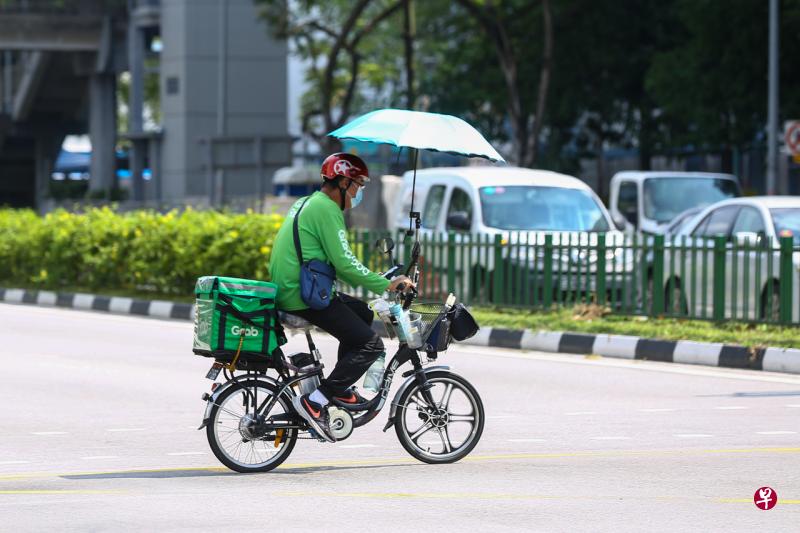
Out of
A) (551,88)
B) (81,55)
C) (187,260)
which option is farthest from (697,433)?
(81,55)

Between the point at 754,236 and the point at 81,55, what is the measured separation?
37.7 metres

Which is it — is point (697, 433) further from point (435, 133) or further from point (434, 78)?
point (434, 78)

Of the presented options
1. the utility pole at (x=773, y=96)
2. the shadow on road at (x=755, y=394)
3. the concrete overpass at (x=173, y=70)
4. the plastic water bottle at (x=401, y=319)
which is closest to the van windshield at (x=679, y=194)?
the utility pole at (x=773, y=96)

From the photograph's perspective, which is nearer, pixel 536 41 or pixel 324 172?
pixel 324 172

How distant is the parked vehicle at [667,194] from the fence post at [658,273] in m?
7.82

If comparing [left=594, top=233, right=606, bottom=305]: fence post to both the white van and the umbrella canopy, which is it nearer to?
the white van

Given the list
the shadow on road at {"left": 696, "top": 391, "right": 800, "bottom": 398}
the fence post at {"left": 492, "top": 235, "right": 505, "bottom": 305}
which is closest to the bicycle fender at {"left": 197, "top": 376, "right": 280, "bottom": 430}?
the shadow on road at {"left": 696, "top": 391, "right": 800, "bottom": 398}

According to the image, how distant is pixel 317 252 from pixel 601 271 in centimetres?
893

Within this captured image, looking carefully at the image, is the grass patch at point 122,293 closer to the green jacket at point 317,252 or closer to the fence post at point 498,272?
the fence post at point 498,272

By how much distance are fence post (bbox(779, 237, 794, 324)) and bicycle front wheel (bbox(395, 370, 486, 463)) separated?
23.2 ft

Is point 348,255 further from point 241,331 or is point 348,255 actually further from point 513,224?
point 513,224

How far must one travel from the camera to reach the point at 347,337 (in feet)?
27.8

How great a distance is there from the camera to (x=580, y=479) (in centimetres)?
810

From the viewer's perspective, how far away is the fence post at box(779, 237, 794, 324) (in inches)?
595
